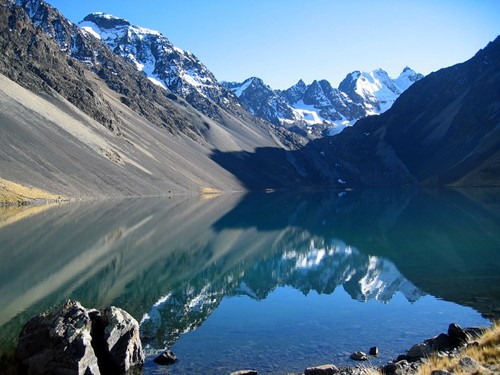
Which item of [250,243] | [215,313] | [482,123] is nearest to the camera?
[215,313]

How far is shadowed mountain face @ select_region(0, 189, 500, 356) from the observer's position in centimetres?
2667

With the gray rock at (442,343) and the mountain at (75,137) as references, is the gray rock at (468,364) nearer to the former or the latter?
the gray rock at (442,343)

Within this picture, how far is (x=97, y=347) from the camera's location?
16.8 meters

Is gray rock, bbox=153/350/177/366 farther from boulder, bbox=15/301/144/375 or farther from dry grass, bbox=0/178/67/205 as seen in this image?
dry grass, bbox=0/178/67/205

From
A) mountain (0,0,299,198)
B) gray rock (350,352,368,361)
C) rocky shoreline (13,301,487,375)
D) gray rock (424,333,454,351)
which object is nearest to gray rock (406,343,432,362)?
rocky shoreline (13,301,487,375)

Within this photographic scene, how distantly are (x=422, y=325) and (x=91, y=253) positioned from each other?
2868 cm

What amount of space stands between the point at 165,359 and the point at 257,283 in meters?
16.3

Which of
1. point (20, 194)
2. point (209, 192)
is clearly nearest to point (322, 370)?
point (20, 194)

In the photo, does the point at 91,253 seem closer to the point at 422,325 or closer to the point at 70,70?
the point at 422,325

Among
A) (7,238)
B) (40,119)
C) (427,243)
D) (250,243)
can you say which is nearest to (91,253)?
(7,238)

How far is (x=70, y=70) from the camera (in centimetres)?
16312

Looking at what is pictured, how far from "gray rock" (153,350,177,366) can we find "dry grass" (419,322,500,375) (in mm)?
9874

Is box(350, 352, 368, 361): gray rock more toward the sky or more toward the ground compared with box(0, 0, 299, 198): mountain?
more toward the sky

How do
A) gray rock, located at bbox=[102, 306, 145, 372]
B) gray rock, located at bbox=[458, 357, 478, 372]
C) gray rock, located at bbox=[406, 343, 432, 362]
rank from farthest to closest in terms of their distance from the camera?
gray rock, located at bbox=[406, 343, 432, 362]
gray rock, located at bbox=[102, 306, 145, 372]
gray rock, located at bbox=[458, 357, 478, 372]
